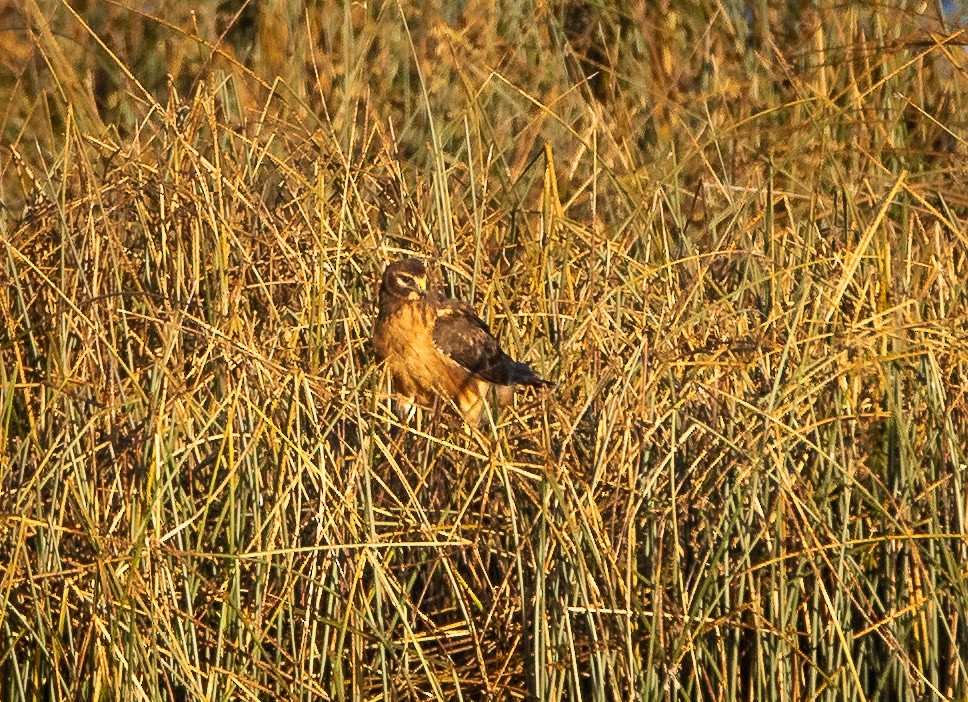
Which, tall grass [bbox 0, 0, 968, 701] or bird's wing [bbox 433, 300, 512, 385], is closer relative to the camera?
tall grass [bbox 0, 0, 968, 701]

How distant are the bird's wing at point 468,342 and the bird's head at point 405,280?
0.10 meters

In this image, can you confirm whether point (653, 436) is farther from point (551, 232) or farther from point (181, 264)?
point (181, 264)

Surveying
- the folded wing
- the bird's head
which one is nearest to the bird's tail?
the folded wing

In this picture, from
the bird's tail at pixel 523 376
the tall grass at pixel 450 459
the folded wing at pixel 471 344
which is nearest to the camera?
the tall grass at pixel 450 459

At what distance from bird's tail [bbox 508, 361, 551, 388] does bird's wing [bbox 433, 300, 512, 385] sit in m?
0.03

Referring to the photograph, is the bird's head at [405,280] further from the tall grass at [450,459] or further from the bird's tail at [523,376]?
the bird's tail at [523,376]

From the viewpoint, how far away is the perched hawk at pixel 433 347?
4.76 meters

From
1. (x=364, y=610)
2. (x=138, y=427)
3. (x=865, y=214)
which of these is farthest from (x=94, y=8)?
(x=364, y=610)

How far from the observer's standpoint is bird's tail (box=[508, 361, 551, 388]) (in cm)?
446

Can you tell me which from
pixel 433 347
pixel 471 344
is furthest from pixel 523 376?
pixel 433 347

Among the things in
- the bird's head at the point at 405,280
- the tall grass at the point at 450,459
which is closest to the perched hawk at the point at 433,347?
the bird's head at the point at 405,280

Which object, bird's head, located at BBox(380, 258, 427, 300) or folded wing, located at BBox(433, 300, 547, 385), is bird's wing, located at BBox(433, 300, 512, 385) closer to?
folded wing, located at BBox(433, 300, 547, 385)

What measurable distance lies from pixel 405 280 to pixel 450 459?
0.67 m

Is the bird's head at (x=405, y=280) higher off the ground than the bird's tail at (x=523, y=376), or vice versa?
the bird's head at (x=405, y=280)
